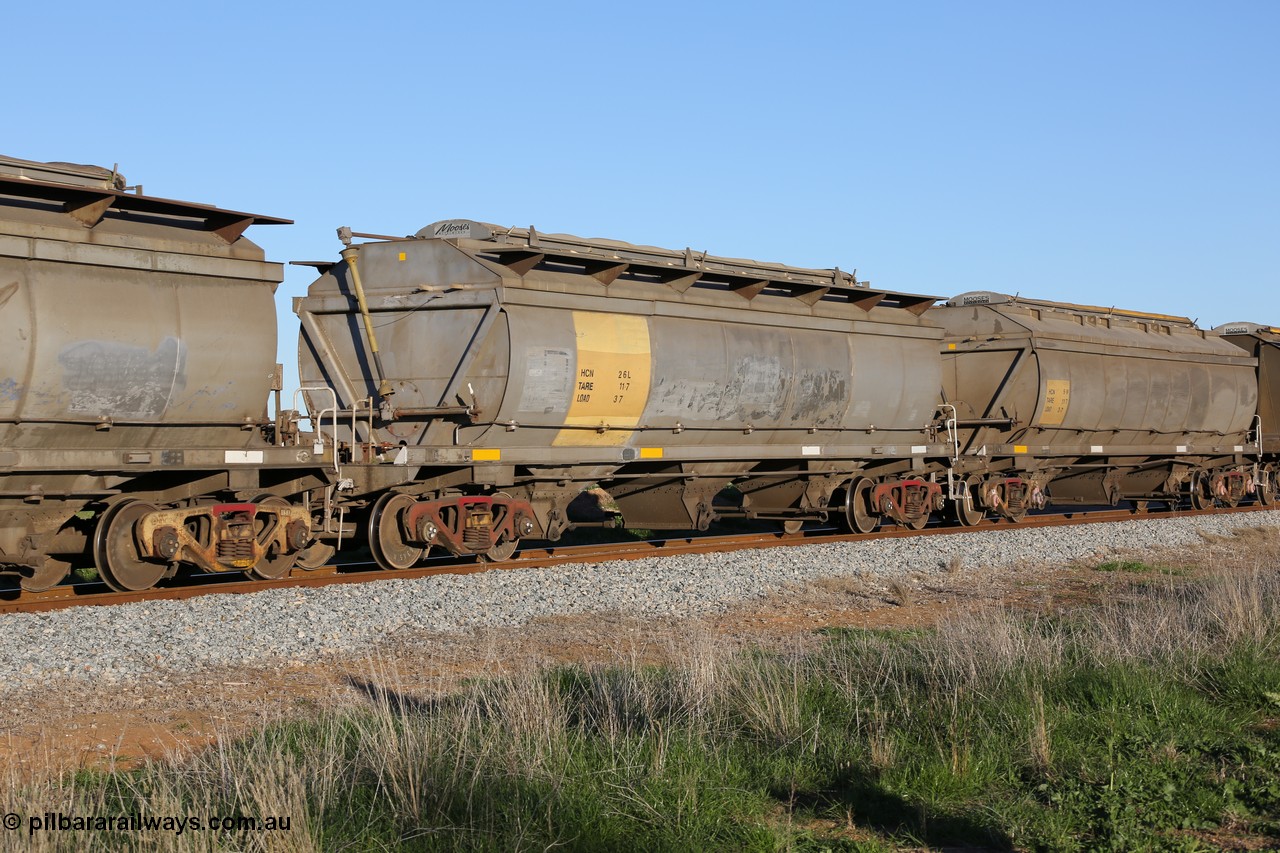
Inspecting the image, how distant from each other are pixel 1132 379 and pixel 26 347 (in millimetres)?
21596

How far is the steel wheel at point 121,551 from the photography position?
11938 mm

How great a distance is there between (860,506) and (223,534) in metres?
11.4

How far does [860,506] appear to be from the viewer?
67.4 feet

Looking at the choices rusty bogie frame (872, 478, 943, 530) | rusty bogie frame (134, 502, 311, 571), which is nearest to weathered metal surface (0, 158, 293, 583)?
rusty bogie frame (134, 502, 311, 571)

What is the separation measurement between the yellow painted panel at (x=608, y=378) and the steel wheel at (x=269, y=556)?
3.73 metres

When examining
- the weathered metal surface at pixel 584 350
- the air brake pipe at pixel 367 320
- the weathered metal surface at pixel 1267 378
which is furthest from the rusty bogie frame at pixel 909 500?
the weathered metal surface at pixel 1267 378

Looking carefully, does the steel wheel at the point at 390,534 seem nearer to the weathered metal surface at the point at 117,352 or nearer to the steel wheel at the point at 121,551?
the weathered metal surface at the point at 117,352

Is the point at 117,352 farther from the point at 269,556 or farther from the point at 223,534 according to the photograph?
the point at 269,556

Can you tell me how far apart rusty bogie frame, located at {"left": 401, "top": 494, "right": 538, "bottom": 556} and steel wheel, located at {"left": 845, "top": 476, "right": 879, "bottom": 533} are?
6659 millimetres

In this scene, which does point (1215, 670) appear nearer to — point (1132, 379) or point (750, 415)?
point (750, 415)

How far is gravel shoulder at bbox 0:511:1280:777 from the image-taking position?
7891mm

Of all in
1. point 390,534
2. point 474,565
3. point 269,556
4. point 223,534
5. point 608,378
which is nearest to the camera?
point 223,534

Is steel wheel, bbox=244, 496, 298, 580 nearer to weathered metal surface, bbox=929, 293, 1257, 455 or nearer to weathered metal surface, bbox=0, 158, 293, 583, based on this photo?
weathered metal surface, bbox=0, 158, 293, 583

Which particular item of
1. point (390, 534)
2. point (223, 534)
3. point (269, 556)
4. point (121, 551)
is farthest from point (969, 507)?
point (121, 551)
